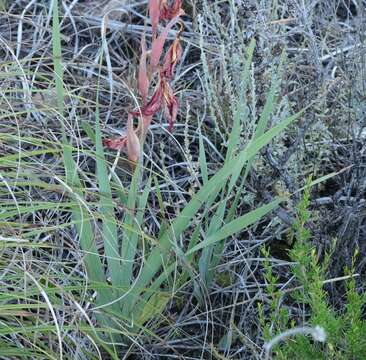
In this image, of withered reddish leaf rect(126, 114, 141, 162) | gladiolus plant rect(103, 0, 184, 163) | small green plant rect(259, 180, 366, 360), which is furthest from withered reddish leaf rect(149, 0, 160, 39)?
small green plant rect(259, 180, 366, 360)

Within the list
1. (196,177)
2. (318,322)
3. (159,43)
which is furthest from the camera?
(196,177)

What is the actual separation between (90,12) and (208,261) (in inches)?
46.8

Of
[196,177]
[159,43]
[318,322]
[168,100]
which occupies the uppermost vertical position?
[159,43]

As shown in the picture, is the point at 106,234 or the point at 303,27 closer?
the point at 106,234

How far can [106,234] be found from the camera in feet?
5.58

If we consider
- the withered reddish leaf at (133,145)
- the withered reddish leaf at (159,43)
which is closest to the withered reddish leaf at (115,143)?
the withered reddish leaf at (133,145)

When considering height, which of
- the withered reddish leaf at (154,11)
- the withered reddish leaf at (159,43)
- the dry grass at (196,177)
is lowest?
the dry grass at (196,177)

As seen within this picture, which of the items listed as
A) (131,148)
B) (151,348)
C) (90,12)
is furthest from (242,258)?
(90,12)

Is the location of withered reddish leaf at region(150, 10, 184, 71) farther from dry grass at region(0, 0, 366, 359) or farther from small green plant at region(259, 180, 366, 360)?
small green plant at region(259, 180, 366, 360)

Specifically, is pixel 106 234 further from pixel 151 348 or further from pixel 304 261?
pixel 304 261

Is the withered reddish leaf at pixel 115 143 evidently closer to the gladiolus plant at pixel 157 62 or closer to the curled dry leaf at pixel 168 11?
the gladiolus plant at pixel 157 62

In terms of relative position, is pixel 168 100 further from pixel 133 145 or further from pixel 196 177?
pixel 196 177

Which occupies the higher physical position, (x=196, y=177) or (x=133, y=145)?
(x=133, y=145)

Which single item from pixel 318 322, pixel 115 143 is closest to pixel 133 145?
pixel 115 143
